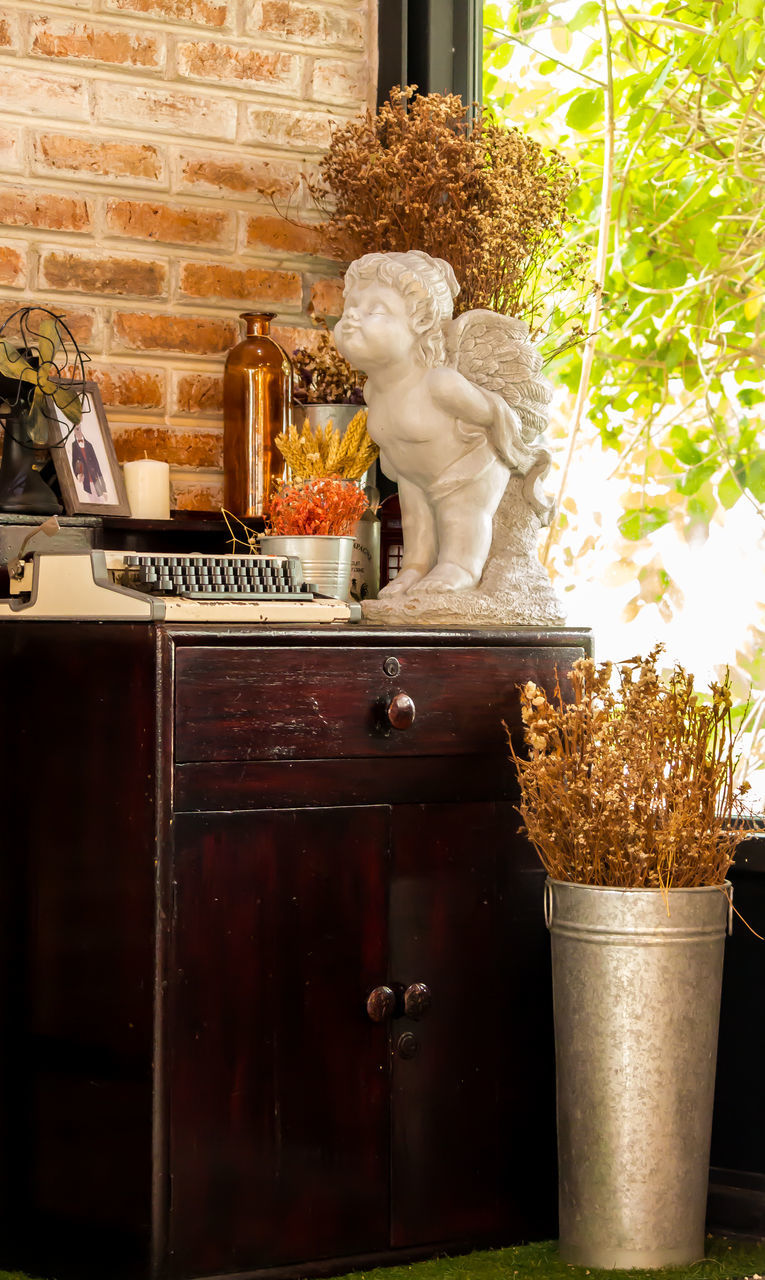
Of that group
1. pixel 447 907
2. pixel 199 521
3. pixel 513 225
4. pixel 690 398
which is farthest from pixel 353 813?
pixel 690 398

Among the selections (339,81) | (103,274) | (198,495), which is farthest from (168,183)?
(198,495)

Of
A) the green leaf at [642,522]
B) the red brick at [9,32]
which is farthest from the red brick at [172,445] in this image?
the green leaf at [642,522]

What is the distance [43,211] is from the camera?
2418 millimetres

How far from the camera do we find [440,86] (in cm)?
272

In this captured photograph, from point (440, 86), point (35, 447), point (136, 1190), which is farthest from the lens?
point (440, 86)

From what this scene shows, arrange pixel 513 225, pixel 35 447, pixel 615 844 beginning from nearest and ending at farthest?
1. pixel 615 844
2. pixel 35 447
3. pixel 513 225

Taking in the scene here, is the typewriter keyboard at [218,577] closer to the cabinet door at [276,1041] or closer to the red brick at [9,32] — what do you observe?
the cabinet door at [276,1041]

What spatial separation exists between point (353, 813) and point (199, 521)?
0.67 m

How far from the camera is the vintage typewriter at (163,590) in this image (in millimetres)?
1826

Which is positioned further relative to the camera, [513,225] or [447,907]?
[513,225]

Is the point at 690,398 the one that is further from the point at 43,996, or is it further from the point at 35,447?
the point at 43,996

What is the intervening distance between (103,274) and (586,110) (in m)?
0.99

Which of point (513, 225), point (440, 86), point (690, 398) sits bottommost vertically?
point (690, 398)

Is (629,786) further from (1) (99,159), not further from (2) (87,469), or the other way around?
(1) (99,159)
